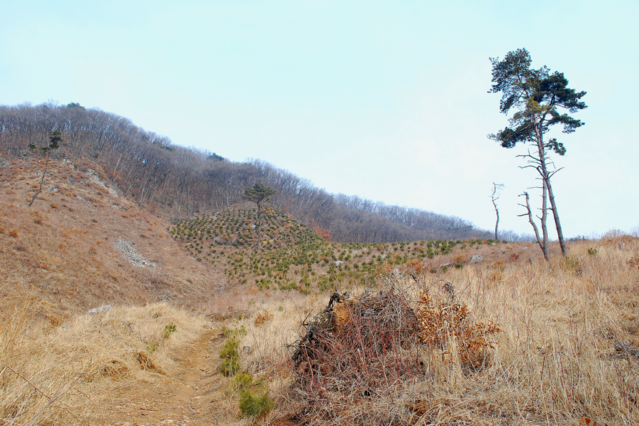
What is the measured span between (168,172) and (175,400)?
190 feet

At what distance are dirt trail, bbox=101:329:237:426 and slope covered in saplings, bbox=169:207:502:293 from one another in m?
3.95

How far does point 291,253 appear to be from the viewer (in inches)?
1112

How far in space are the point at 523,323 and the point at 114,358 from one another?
622cm

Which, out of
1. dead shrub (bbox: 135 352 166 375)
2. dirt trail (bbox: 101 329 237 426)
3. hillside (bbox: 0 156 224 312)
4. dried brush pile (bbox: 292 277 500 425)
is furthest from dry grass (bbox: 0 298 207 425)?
dried brush pile (bbox: 292 277 500 425)

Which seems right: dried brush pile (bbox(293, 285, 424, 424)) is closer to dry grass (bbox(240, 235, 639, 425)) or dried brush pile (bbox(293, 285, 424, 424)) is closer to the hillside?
dry grass (bbox(240, 235, 639, 425))

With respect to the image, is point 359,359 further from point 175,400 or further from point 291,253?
point 291,253

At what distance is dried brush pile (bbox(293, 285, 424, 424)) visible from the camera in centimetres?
255

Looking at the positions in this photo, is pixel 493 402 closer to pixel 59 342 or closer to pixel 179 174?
pixel 59 342

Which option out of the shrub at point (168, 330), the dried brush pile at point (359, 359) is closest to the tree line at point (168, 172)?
the shrub at point (168, 330)

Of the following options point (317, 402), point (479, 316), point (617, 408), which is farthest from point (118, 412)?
point (617, 408)

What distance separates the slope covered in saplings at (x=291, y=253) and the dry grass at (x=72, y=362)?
480 cm

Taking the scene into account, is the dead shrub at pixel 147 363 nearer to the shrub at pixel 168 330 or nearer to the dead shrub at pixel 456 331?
the shrub at pixel 168 330

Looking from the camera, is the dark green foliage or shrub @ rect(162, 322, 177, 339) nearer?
shrub @ rect(162, 322, 177, 339)

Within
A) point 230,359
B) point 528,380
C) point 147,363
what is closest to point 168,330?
point 147,363
